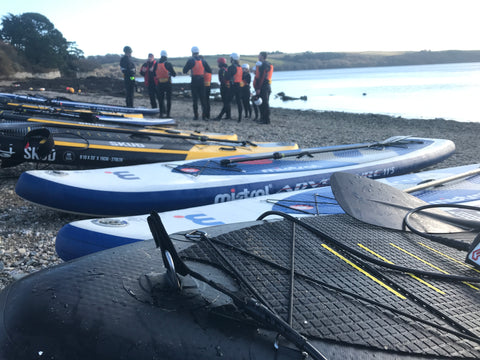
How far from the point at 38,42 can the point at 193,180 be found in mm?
36607

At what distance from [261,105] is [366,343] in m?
11.3

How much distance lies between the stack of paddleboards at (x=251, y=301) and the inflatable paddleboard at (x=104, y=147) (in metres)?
3.38

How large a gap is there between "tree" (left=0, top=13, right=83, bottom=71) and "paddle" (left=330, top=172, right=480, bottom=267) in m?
35.0

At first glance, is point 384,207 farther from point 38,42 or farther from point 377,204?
point 38,42

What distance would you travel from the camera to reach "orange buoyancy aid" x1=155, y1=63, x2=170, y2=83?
11.2 metres

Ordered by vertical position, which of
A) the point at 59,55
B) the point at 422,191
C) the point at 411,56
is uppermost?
the point at 411,56

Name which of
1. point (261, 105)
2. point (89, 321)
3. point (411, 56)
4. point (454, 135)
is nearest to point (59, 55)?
point (261, 105)

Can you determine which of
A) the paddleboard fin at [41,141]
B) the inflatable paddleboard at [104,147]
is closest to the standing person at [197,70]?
the inflatable paddleboard at [104,147]

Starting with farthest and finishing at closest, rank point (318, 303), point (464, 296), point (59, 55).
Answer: point (59, 55)
point (464, 296)
point (318, 303)

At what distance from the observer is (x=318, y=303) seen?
4.43ft

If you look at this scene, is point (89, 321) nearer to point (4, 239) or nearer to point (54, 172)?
point (4, 239)

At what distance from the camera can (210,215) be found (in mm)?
3223

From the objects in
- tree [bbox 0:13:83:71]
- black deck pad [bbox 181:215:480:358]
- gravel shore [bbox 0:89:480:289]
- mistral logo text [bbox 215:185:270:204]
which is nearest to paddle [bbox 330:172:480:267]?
black deck pad [bbox 181:215:480:358]

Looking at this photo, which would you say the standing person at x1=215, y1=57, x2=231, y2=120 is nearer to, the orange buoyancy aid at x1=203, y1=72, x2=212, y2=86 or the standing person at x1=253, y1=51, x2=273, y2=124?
the orange buoyancy aid at x1=203, y1=72, x2=212, y2=86
